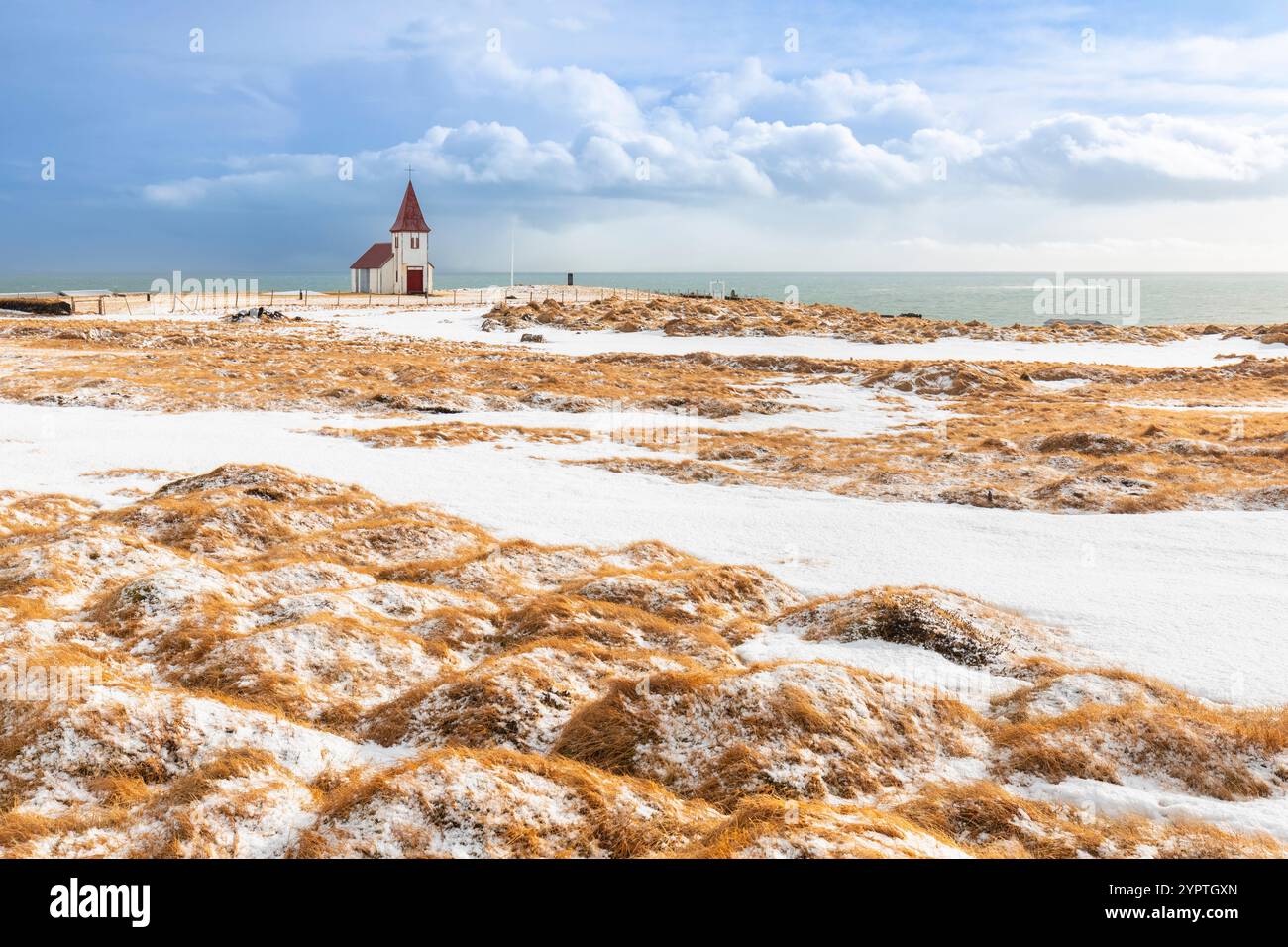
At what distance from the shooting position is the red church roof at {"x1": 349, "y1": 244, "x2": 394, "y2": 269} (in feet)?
407

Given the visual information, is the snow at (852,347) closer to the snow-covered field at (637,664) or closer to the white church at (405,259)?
the snow-covered field at (637,664)

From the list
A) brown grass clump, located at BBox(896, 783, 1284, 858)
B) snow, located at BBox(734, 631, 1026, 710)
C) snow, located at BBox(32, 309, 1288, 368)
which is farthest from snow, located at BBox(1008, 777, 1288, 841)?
snow, located at BBox(32, 309, 1288, 368)

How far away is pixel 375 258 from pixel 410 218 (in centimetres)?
997

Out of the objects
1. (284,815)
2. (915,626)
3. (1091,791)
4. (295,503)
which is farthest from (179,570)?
(1091,791)

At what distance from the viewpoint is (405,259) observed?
120 m

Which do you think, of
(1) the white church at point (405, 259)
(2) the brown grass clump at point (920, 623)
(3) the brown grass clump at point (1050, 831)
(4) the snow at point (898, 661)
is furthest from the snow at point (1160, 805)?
(1) the white church at point (405, 259)

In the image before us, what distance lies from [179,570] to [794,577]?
1059cm

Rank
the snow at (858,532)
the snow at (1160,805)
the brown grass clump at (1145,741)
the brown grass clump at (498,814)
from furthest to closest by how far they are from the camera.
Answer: the snow at (858,532) → the brown grass clump at (1145,741) → the snow at (1160,805) → the brown grass clump at (498,814)

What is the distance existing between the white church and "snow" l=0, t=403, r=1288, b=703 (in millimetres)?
96766

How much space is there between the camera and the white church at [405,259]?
11950 cm

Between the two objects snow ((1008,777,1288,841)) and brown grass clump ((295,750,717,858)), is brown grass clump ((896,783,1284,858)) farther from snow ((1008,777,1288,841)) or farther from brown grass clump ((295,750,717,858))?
brown grass clump ((295,750,717,858))

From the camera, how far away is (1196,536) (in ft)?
59.5

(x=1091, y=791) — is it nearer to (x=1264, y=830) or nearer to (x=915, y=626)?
(x=1264, y=830)

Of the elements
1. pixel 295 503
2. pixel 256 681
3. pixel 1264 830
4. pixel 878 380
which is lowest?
pixel 1264 830
